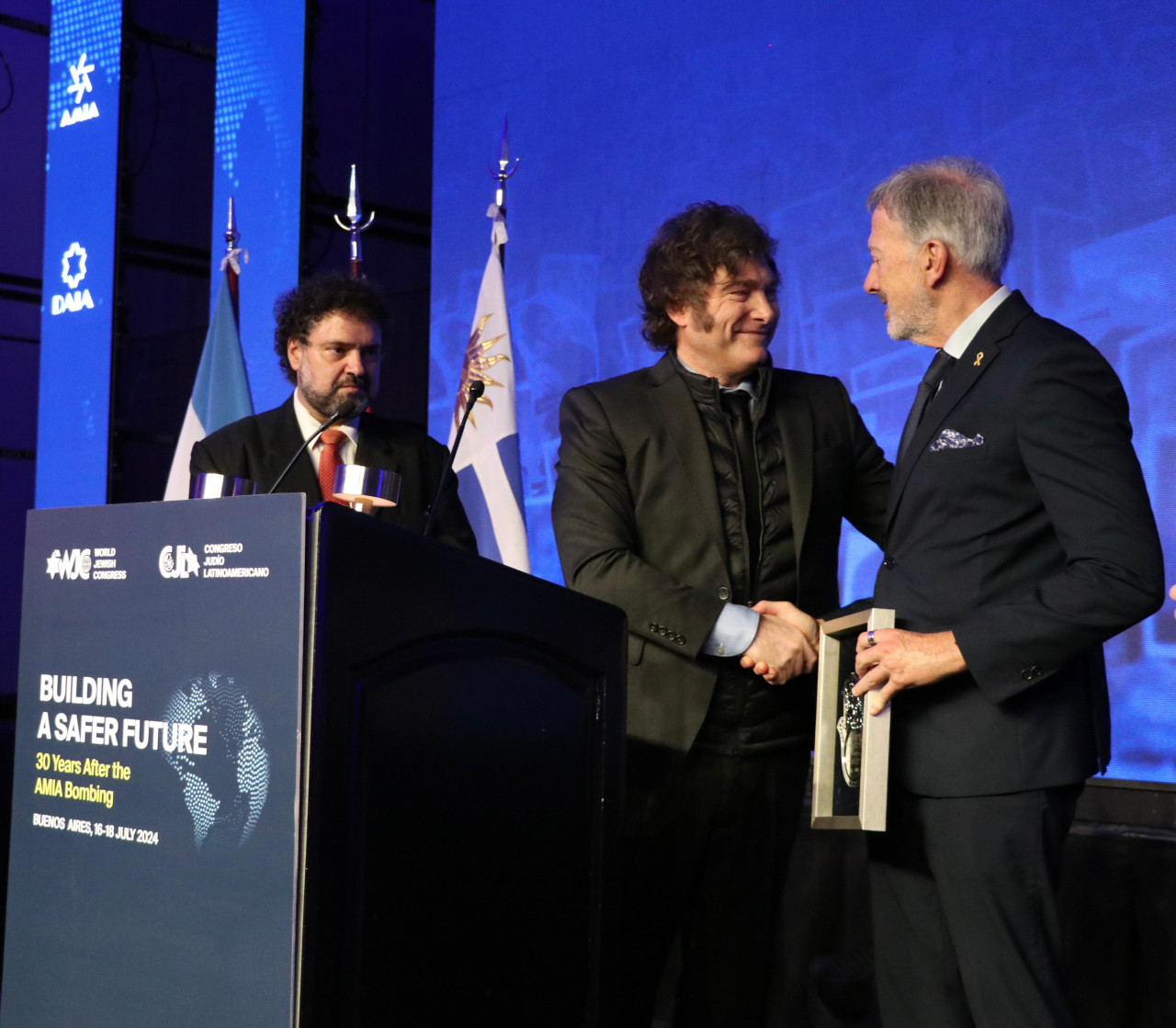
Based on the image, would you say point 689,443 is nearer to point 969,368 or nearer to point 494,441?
point 969,368

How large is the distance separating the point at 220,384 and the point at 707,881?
3.40 metres

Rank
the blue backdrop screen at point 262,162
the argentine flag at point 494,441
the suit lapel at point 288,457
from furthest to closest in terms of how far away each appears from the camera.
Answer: the blue backdrop screen at point 262,162, the argentine flag at point 494,441, the suit lapel at point 288,457

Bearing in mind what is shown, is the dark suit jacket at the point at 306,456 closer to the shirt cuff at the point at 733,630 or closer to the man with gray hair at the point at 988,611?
the shirt cuff at the point at 733,630

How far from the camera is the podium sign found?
0.89 metres

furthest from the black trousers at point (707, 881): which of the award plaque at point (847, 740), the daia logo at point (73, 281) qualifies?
the daia logo at point (73, 281)

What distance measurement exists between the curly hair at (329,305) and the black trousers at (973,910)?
1827 mm

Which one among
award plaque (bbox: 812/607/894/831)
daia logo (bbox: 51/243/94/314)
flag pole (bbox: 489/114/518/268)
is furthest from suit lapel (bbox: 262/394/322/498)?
daia logo (bbox: 51/243/94/314)

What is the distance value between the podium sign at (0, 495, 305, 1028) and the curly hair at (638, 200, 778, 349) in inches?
47.5

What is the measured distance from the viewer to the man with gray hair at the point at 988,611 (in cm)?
146

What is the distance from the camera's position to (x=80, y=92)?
5.42 metres

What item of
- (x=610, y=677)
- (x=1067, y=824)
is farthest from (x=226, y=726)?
(x=1067, y=824)

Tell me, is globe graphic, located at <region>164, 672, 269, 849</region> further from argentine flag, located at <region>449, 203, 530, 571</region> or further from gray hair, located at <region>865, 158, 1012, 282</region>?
argentine flag, located at <region>449, 203, 530, 571</region>

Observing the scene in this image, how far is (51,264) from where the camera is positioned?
17.9ft

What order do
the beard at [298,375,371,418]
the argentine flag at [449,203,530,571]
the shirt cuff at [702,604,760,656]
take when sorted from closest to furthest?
the shirt cuff at [702,604,760,656] < the beard at [298,375,371,418] < the argentine flag at [449,203,530,571]
